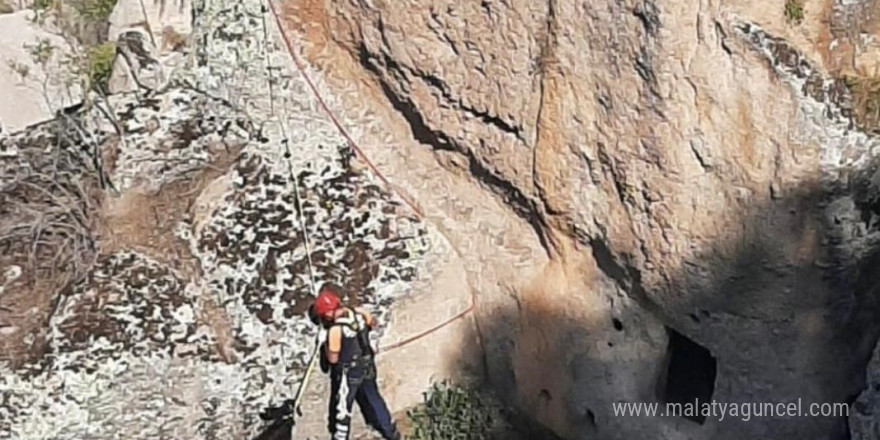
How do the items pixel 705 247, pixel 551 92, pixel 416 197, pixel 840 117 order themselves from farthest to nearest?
pixel 416 197 < pixel 551 92 < pixel 705 247 < pixel 840 117

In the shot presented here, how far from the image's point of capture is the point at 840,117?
16.4 feet

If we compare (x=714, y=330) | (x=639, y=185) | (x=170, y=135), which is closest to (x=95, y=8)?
(x=170, y=135)

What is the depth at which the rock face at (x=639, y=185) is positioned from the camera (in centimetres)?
513

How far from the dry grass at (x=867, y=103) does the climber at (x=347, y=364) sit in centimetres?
265

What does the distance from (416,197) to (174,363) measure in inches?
59.7

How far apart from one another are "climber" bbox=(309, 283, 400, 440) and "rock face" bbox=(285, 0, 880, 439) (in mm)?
666

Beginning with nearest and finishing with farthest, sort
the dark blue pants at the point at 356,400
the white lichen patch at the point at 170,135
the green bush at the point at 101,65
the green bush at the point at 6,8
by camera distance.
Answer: the dark blue pants at the point at 356,400 → the white lichen patch at the point at 170,135 → the green bush at the point at 101,65 → the green bush at the point at 6,8

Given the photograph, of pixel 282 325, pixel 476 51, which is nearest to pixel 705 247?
pixel 476 51

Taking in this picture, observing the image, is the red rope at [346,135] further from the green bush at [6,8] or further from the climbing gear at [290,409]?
the green bush at [6,8]

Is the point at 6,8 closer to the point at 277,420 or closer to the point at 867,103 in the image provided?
the point at 277,420

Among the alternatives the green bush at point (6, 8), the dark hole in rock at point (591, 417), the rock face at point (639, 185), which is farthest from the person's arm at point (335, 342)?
the green bush at point (6, 8)

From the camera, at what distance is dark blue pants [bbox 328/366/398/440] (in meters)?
6.62

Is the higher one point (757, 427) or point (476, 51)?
point (476, 51)

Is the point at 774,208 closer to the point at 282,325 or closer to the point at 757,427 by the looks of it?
the point at 757,427
